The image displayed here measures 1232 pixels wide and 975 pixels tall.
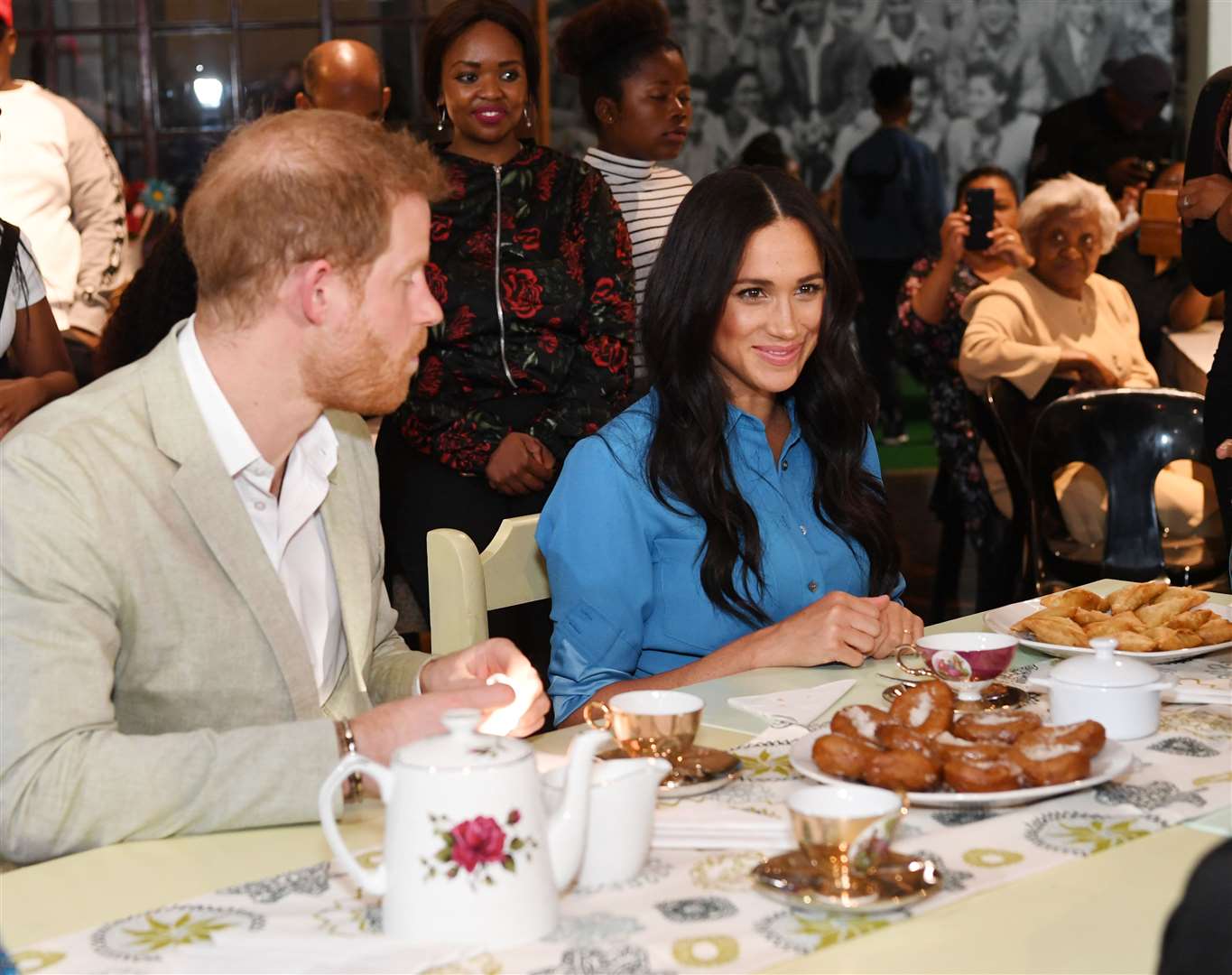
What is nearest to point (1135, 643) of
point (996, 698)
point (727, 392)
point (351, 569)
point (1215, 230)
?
point (996, 698)

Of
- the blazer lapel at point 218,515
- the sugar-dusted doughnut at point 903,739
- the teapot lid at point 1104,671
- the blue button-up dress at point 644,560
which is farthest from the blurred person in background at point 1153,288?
the blazer lapel at point 218,515

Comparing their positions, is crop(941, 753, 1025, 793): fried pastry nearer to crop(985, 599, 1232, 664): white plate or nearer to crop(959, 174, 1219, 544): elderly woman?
crop(985, 599, 1232, 664): white plate

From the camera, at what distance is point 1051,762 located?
53.5 inches

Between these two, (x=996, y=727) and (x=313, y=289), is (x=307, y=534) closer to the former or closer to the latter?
(x=313, y=289)

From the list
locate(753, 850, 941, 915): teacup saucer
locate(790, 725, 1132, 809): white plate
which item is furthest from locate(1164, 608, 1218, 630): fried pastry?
locate(753, 850, 941, 915): teacup saucer

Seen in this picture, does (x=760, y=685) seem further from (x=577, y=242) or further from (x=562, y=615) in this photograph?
(x=577, y=242)

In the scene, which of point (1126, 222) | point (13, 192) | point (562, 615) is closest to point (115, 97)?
point (13, 192)

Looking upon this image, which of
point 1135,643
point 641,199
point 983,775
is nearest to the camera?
point 983,775

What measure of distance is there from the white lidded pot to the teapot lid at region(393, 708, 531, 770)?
0.67 metres

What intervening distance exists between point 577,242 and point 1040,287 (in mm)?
1831

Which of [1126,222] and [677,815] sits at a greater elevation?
[1126,222]

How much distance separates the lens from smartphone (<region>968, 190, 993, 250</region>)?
4.72 m

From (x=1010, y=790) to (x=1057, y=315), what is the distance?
3337mm

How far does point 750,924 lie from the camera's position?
1.12 meters
